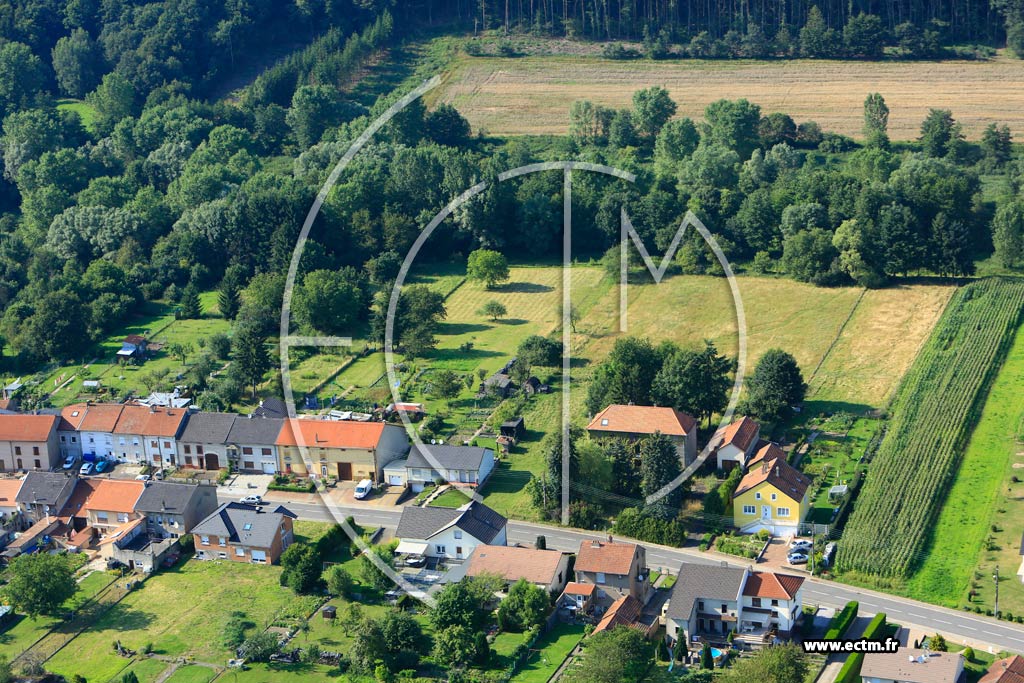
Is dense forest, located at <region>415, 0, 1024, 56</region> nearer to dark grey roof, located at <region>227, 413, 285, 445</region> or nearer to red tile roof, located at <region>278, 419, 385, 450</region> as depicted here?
red tile roof, located at <region>278, 419, 385, 450</region>

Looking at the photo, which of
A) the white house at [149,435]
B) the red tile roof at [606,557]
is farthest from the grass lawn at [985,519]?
the white house at [149,435]

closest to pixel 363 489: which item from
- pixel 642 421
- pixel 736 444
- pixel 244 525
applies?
pixel 244 525

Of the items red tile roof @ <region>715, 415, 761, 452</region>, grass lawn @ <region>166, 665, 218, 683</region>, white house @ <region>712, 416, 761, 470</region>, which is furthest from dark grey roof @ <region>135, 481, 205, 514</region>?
red tile roof @ <region>715, 415, 761, 452</region>

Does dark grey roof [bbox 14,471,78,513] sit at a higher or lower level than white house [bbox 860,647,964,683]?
higher

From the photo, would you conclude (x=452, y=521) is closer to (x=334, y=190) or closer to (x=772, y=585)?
(x=772, y=585)

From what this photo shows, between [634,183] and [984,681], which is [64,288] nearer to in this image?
[634,183]

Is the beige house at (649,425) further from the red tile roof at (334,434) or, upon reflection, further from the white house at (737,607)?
the white house at (737,607)
